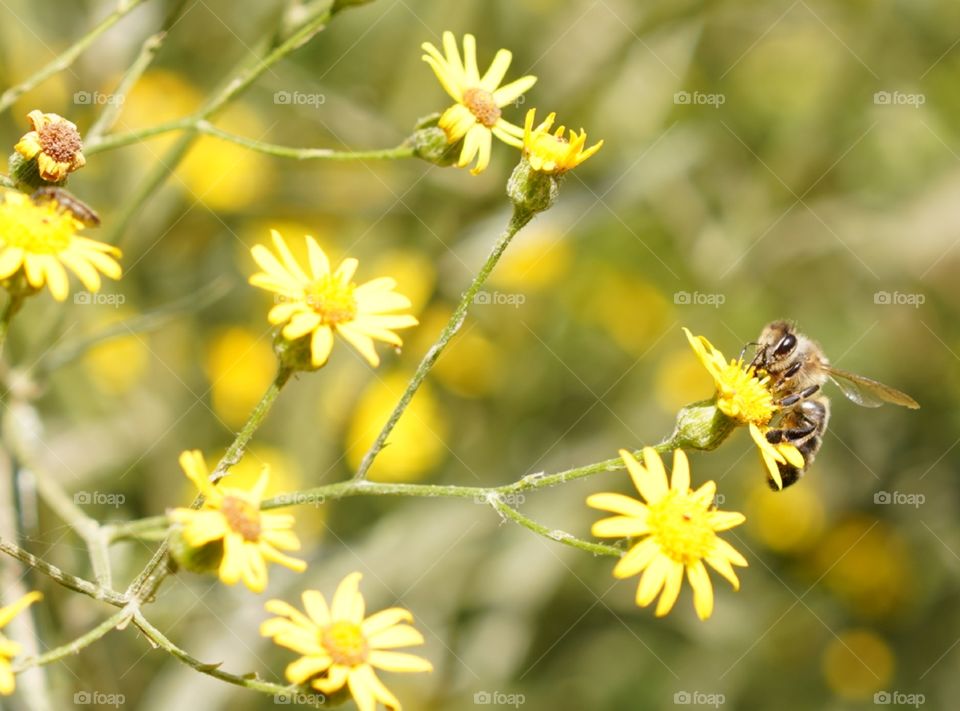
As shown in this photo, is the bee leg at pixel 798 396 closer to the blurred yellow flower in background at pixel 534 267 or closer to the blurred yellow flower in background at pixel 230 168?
the blurred yellow flower in background at pixel 534 267

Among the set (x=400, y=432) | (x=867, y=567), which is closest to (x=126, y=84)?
(x=400, y=432)

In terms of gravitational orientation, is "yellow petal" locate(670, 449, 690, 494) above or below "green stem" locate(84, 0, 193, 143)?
below

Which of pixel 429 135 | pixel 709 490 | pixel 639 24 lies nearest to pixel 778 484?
pixel 709 490

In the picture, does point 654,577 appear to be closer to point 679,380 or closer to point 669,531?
point 669,531

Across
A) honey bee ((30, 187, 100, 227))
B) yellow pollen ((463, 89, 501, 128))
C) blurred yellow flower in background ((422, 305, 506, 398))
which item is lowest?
blurred yellow flower in background ((422, 305, 506, 398))

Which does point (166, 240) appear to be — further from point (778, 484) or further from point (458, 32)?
point (778, 484)

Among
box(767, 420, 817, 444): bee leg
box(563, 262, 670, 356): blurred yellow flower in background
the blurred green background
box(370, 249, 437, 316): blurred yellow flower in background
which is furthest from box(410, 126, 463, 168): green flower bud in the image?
box(563, 262, 670, 356): blurred yellow flower in background

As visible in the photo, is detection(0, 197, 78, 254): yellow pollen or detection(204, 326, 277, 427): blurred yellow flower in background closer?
detection(0, 197, 78, 254): yellow pollen

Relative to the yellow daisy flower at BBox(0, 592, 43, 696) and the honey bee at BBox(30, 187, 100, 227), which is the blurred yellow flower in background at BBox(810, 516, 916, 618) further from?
the yellow daisy flower at BBox(0, 592, 43, 696)
